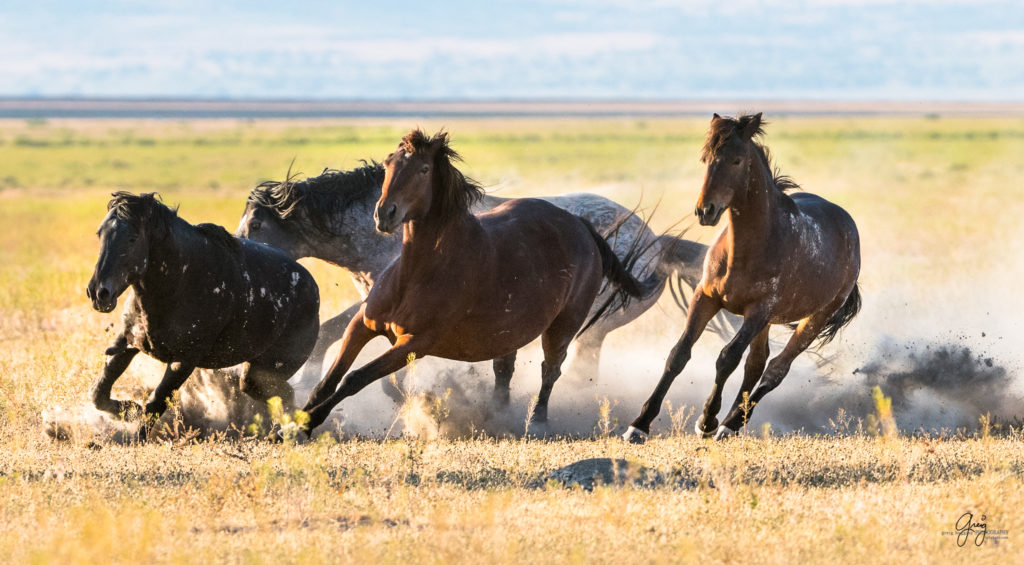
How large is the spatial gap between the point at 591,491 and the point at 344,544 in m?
1.61

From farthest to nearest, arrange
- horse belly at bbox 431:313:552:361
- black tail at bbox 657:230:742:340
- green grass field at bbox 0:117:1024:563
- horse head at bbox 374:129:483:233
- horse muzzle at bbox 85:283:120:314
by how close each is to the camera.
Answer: black tail at bbox 657:230:742:340, horse belly at bbox 431:313:552:361, horse head at bbox 374:129:483:233, horse muzzle at bbox 85:283:120:314, green grass field at bbox 0:117:1024:563

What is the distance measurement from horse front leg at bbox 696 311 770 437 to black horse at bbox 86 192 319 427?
2.64 metres

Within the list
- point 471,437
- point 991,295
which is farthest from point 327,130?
point 471,437

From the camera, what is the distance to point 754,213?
8.83m

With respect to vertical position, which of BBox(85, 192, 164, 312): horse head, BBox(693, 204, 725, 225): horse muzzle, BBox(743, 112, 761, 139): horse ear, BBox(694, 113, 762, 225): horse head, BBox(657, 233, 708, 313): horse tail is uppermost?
BBox(743, 112, 761, 139): horse ear

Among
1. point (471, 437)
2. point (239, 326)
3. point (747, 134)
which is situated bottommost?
point (471, 437)

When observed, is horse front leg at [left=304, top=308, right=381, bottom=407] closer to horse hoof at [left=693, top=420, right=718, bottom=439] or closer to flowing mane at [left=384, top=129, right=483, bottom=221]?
flowing mane at [left=384, top=129, right=483, bottom=221]

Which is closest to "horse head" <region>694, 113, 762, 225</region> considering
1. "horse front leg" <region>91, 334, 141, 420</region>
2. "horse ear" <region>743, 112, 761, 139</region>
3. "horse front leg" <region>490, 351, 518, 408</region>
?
"horse ear" <region>743, 112, 761, 139</region>

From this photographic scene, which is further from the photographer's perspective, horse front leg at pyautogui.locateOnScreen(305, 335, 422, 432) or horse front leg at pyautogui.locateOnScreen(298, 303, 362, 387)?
horse front leg at pyautogui.locateOnScreen(298, 303, 362, 387)

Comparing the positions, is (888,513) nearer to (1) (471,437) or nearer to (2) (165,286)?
(1) (471,437)

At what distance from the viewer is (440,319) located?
26.9ft

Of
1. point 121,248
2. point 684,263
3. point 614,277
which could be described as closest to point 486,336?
point 614,277

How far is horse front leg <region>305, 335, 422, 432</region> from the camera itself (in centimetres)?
786

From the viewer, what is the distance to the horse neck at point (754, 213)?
8.80m
